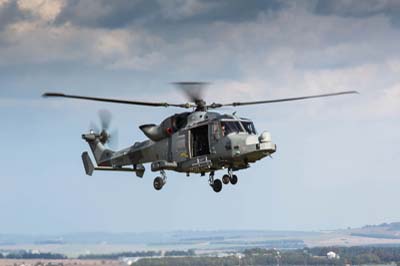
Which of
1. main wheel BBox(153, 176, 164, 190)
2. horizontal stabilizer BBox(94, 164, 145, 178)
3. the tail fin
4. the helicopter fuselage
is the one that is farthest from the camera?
the tail fin

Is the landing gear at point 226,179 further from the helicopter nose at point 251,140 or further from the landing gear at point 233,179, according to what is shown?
the helicopter nose at point 251,140

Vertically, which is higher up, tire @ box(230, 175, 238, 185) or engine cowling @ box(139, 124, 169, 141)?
engine cowling @ box(139, 124, 169, 141)

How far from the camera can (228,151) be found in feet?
171

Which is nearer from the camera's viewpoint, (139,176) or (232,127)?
(232,127)

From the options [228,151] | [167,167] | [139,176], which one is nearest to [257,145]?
[228,151]

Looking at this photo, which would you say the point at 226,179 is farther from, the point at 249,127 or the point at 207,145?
the point at 249,127

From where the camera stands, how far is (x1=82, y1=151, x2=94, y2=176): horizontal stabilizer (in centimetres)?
6316

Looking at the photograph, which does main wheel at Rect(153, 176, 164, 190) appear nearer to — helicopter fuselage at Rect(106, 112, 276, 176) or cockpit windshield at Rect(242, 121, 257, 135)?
helicopter fuselage at Rect(106, 112, 276, 176)

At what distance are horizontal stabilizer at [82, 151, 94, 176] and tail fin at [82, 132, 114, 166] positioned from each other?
488mm

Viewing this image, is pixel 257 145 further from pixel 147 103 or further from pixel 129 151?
pixel 129 151

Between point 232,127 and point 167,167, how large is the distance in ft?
15.7

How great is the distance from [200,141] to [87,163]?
40.6ft

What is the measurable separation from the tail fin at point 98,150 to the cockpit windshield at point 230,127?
38.0 feet

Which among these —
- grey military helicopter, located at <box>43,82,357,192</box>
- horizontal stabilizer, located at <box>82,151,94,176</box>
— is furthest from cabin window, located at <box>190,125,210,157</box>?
horizontal stabilizer, located at <box>82,151,94,176</box>
